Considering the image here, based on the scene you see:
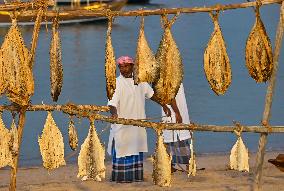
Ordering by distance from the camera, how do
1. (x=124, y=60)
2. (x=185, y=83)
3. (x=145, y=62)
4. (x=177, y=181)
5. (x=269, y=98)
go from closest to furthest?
(x=145, y=62) → (x=269, y=98) → (x=124, y=60) → (x=177, y=181) → (x=185, y=83)

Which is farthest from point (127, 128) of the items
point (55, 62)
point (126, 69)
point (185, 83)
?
point (185, 83)

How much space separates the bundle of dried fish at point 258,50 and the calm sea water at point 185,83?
3.86 feet

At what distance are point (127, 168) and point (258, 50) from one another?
141 inches

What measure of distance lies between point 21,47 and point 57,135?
26.2 inches

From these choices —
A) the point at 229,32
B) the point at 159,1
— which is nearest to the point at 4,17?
the point at 229,32

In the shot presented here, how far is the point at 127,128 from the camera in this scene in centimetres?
789

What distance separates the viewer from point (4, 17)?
143 feet

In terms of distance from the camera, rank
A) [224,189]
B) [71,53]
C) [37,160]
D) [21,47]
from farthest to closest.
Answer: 1. [71,53]
2. [37,160]
3. [224,189]
4. [21,47]

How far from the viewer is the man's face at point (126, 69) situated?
7547 mm

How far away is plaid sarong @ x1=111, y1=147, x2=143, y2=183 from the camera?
8.01 metres

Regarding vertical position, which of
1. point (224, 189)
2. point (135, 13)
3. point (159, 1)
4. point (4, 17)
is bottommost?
point (224, 189)

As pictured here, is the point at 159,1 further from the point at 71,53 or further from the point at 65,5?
the point at 71,53

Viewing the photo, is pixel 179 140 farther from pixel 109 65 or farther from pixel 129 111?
pixel 109 65

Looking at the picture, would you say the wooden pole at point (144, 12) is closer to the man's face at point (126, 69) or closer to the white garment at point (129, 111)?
the man's face at point (126, 69)
